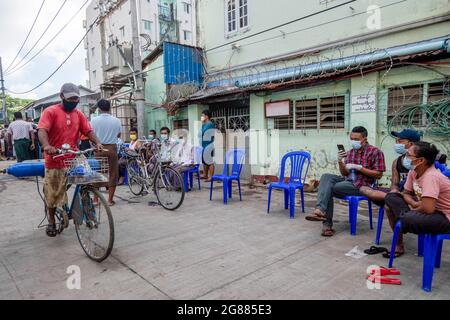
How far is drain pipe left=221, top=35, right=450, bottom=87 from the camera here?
4702 millimetres

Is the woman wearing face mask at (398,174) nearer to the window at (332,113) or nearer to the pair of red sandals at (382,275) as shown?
the pair of red sandals at (382,275)

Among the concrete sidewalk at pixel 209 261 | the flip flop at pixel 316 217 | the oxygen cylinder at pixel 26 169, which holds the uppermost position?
the oxygen cylinder at pixel 26 169

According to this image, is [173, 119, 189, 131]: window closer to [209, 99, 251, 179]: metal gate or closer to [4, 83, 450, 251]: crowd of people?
[209, 99, 251, 179]: metal gate

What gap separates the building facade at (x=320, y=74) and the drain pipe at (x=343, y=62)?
0.06ft

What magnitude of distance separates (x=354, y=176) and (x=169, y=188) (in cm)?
300

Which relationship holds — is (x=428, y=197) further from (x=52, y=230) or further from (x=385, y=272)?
(x=52, y=230)

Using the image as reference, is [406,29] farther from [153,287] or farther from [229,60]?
[153,287]

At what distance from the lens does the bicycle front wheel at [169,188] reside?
5152 mm

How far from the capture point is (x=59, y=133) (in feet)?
11.8

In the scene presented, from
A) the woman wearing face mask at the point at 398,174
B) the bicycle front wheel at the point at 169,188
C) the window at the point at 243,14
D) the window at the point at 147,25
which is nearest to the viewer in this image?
the woman wearing face mask at the point at 398,174

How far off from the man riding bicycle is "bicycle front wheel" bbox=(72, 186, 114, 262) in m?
0.40

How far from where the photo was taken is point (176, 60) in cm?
921

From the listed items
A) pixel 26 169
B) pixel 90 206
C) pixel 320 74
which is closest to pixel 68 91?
pixel 26 169

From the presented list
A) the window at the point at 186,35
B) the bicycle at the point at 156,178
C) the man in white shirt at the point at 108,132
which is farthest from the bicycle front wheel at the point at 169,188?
the window at the point at 186,35
